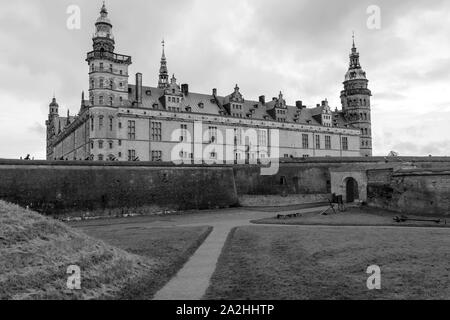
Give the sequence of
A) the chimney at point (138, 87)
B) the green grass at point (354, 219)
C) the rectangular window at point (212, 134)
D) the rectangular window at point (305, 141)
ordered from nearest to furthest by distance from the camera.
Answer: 1. the green grass at point (354, 219)
2. the chimney at point (138, 87)
3. the rectangular window at point (212, 134)
4. the rectangular window at point (305, 141)

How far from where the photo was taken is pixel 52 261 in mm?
12711

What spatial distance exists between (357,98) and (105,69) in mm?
49295

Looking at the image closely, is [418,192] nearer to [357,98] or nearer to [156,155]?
[156,155]

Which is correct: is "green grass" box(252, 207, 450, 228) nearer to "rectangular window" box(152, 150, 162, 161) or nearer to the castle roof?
"rectangular window" box(152, 150, 162, 161)

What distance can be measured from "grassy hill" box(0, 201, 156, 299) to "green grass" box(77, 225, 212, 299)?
15.0 inches

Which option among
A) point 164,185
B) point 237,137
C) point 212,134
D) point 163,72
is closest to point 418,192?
point 164,185

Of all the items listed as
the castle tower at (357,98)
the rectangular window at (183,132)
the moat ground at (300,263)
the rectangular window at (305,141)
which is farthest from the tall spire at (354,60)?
the moat ground at (300,263)

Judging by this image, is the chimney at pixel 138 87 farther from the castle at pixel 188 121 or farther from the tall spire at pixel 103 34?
the tall spire at pixel 103 34

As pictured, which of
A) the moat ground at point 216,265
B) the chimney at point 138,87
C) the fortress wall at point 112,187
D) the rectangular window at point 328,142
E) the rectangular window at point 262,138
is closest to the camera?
the moat ground at point 216,265

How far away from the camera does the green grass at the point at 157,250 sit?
1245cm

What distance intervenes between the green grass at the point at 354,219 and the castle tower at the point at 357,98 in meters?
49.1

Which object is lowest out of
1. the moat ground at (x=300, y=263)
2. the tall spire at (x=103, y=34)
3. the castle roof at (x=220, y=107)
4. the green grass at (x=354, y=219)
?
the moat ground at (x=300, y=263)

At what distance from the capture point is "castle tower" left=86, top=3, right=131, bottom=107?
5541 centimetres

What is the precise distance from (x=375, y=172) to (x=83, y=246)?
31.0 m
